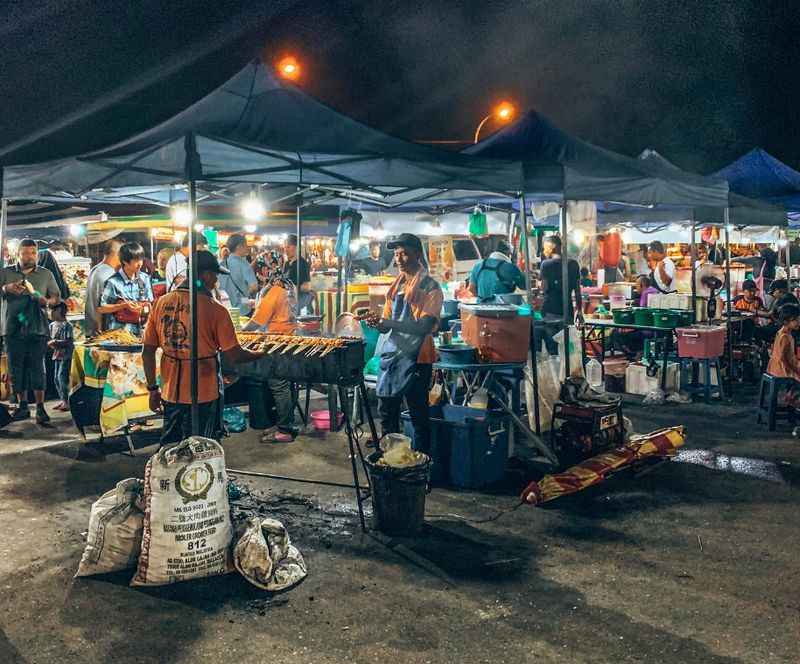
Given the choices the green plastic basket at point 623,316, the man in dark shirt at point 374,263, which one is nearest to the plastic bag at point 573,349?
the green plastic basket at point 623,316

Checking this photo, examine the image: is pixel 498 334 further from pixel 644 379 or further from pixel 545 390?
pixel 644 379

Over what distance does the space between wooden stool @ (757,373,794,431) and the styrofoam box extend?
1637 mm

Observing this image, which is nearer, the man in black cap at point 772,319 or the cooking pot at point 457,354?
the cooking pot at point 457,354

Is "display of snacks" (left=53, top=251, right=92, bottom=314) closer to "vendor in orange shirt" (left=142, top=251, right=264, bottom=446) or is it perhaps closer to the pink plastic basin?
the pink plastic basin

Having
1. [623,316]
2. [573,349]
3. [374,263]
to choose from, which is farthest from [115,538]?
[374,263]

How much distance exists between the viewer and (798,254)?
82.3ft

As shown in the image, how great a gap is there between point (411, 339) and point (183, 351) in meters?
1.97

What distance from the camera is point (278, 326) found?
820 centimetres

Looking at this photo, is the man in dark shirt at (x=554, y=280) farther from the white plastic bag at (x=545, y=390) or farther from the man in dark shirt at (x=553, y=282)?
the white plastic bag at (x=545, y=390)

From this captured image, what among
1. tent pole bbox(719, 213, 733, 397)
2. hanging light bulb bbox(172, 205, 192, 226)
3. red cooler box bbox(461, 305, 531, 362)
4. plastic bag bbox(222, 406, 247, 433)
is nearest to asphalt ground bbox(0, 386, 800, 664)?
red cooler box bbox(461, 305, 531, 362)

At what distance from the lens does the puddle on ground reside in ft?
23.1

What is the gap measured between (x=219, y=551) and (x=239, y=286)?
6977 millimetres

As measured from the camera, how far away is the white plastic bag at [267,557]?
15.0 feet

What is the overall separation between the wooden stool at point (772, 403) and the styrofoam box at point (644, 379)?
1.64 metres
